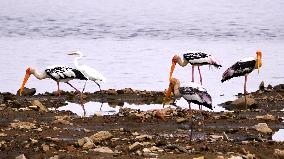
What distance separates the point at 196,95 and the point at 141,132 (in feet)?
5.34

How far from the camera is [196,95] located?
13742mm

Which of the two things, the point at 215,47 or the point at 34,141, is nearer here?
the point at 34,141

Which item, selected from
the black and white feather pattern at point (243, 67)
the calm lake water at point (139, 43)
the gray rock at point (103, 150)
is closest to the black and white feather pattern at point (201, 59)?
the black and white feather pattern at point (243, 67)

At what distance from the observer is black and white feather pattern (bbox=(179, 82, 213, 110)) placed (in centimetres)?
1370

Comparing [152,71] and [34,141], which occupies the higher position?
[34,141]

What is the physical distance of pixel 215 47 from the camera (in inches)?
1567

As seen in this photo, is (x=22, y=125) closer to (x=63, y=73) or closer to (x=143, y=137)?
(x=143, y=137)

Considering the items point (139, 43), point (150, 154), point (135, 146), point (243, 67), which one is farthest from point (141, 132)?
point (139, 43)

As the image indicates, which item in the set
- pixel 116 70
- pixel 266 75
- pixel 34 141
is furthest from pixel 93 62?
pixel 34 141

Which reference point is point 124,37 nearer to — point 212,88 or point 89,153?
point 212,88

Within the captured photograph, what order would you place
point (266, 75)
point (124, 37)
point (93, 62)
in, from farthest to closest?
1. point (124, 37)
2. point (93, 62)
3. point (266, 75)

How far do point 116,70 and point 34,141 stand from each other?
53.9ft

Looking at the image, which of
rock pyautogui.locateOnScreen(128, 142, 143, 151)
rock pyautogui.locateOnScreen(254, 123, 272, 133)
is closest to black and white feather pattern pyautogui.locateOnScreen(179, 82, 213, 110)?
→ rock pyautogui.locateOnScreen(254, 123, 272, 133)

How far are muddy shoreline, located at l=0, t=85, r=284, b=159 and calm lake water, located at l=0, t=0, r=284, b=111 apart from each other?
4036 millimetres
